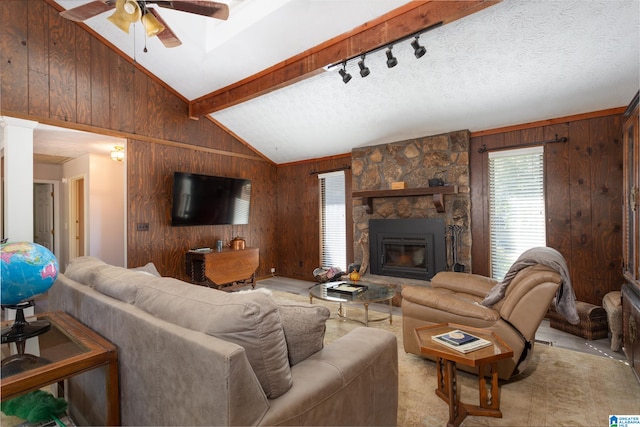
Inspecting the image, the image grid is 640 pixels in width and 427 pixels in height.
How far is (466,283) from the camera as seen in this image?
9.53 ft

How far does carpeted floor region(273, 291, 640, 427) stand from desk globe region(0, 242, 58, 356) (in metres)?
1.99

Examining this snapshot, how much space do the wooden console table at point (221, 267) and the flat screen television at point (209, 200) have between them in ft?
1.80

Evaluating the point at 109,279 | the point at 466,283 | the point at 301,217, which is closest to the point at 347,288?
the point at 466,283

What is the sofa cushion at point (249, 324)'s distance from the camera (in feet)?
3.44

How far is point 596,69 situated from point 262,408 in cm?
381

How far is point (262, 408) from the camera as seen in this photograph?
0.99 meters

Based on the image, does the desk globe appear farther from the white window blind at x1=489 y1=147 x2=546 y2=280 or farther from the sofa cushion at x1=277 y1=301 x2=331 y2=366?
the white window blind at x1=489 y1=147 x2=546 y2=280

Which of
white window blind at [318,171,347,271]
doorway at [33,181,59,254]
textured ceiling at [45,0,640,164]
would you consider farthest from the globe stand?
doorway at [33,181,59,254]

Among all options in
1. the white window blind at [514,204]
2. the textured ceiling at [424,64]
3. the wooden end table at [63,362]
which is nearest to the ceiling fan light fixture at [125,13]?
the textured ceiling at [424,64]

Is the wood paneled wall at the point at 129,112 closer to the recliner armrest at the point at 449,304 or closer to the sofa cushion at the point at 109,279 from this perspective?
the sofa cushion at the point at 109,279

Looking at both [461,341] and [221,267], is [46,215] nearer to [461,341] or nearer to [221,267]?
[221,267]

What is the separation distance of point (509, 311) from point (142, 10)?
3.24m

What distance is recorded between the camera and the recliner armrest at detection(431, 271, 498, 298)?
2.80 metres

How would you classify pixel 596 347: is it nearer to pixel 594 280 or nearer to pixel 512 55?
pixel 594 280
